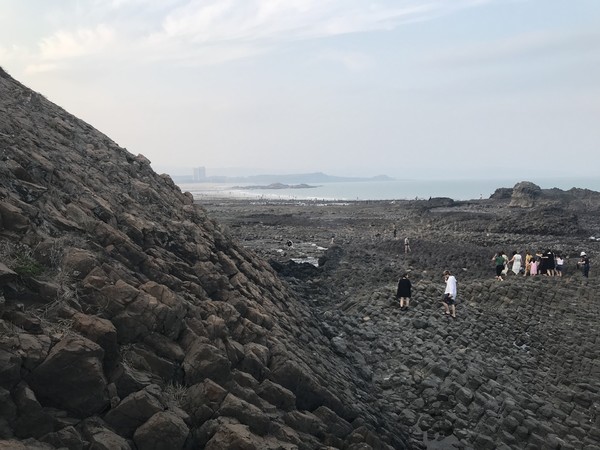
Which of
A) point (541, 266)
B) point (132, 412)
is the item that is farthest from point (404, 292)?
point (132, 412)

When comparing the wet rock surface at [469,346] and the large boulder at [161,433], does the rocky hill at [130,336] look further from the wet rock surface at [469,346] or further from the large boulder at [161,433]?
the wet rock surface at [469,346]

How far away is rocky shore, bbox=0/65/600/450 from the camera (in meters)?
7.05

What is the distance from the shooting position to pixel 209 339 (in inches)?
→ 372

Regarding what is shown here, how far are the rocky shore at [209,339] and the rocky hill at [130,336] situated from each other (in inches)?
1.3

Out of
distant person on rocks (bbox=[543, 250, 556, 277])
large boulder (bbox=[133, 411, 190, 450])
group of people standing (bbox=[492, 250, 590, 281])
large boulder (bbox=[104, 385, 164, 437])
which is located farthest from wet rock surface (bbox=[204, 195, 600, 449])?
large boulder (bbox=[104, 385, 164, 437])

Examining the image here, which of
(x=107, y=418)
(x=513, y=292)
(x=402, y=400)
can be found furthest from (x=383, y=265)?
(x=107, y=418)

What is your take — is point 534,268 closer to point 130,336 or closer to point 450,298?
point 450,298

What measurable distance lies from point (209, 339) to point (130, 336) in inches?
67.6

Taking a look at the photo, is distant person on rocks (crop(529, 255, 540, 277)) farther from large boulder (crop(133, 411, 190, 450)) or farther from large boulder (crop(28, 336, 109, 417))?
large boulder (crop(28, 336, 109, 417))

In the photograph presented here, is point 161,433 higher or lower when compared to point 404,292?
higher

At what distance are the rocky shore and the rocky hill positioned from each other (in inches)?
1.3

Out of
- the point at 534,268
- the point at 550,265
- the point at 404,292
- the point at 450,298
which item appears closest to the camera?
the point at 450,298

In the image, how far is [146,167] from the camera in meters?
17.3

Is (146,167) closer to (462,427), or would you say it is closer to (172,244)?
(172,244)
